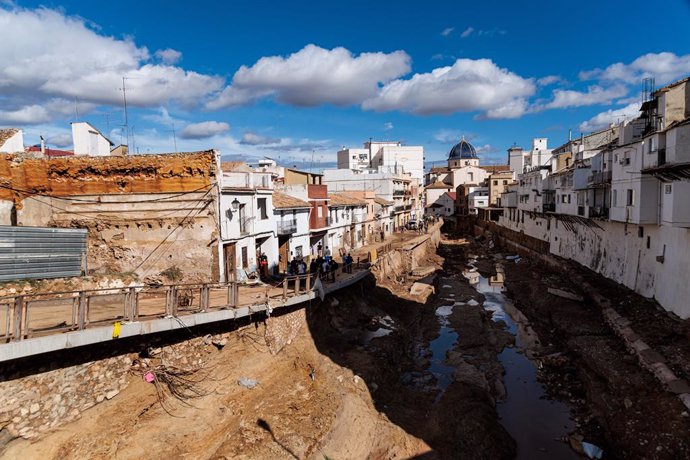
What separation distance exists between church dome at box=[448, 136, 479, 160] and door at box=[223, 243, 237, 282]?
4182 inches

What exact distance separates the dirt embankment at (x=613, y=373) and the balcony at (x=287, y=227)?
647 inches

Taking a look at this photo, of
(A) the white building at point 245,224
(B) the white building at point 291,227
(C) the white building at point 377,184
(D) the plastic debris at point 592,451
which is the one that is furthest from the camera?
(C) the white building at point 377,184

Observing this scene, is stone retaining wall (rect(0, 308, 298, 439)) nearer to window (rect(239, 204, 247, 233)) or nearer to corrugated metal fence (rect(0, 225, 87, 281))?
corrugated metal fence (rect(0, 225, 87, 281))

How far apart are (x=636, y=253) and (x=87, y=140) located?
3295cm

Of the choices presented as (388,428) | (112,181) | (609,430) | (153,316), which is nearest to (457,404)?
(388,428)

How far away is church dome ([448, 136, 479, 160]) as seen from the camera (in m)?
120

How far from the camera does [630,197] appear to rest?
2691 cm

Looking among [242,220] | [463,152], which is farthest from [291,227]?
[463,152]

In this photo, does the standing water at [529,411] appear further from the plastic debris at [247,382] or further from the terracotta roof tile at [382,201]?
the terracotta roof tile at [382,201]

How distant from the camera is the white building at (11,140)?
21781mm

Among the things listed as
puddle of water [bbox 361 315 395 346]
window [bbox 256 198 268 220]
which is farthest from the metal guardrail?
window [bbox 256 198 268 220]

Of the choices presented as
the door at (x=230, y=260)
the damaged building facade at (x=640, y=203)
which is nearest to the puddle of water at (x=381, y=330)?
the door at (x=230, y=260)

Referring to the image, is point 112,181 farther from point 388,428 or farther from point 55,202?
point 388,428

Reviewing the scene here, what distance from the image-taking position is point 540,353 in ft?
76.4
